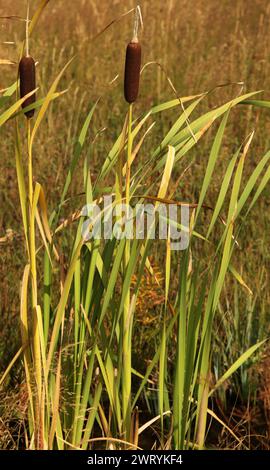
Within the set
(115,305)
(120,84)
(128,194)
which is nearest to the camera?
(128,194)

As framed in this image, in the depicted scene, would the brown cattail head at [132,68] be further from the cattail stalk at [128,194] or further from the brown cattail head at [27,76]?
the brown cattail head at [27,76]

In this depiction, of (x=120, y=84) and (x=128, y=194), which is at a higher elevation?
(x=120, y=84)

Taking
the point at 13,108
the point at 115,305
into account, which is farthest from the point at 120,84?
the point at 13,108

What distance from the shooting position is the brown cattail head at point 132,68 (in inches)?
63.1

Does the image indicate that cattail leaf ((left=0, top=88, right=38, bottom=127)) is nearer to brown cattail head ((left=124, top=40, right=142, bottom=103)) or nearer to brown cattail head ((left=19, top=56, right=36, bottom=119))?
brown cattail head ((left=19, top=56, right=36, bottom=119))

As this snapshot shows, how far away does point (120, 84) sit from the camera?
15.4 feet

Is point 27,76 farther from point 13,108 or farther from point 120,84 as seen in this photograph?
point 120,84

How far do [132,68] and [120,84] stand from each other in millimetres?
3117

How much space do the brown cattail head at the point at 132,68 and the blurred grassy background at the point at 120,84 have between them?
0.59 meters

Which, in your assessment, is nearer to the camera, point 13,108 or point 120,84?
point 13,108

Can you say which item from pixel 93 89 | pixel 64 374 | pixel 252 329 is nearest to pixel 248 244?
pixel 252 329

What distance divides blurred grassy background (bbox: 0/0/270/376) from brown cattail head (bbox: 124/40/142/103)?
0.59 metres

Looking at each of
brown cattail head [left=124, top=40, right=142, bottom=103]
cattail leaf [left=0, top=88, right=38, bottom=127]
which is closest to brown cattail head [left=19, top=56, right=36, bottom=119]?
cattail leaf [left=0, top=88, right=38, bottom=127]
